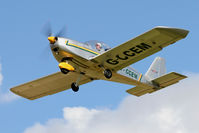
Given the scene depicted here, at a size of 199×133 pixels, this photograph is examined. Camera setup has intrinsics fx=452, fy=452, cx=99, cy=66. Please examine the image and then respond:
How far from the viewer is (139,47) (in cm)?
1934

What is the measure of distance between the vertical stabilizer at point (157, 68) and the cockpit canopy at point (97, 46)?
4518 mm

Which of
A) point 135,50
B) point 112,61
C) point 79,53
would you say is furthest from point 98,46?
point 135,50

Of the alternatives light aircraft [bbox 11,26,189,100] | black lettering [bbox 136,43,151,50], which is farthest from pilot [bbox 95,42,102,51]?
black lettering [bbox 136,43,151,50]

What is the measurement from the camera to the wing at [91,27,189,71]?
59.7 ft

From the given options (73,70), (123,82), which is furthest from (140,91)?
(73,70)

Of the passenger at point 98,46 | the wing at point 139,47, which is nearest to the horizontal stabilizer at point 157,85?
the wing at point 139,47

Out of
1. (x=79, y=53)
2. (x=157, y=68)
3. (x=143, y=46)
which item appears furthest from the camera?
(x=157, y=68)

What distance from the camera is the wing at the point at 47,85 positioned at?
22609 millimetres

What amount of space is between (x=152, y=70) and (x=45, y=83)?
6052 millimetres

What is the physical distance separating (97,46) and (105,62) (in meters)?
0.84

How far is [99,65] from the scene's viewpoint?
20.2 m

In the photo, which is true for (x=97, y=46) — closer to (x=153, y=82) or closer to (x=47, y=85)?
(x=47, y=85)

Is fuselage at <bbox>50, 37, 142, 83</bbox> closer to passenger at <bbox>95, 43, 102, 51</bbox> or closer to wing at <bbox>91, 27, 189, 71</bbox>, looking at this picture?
passenger at <bbox>95, 43, 102, 51</bbox>

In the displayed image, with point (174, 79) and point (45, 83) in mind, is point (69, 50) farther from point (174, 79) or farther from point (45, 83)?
point (174, 79)
